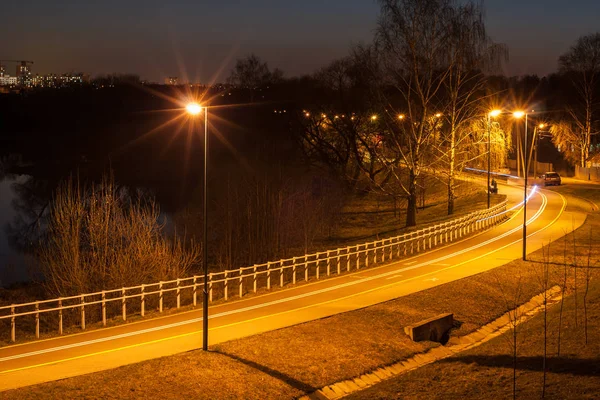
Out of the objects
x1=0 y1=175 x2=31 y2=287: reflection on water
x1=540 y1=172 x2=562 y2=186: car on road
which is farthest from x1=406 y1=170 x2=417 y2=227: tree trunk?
x1=540 y1=172 x2=562 y2=186: car on road

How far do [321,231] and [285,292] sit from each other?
77.6 feet

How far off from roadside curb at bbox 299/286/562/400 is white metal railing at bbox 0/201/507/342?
719 cm

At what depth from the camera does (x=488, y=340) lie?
18.1m

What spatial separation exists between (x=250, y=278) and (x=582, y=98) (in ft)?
164

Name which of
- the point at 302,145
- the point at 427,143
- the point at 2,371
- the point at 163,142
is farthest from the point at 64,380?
the point at 163,142

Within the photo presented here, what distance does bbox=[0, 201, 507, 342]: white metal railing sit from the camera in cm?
2055

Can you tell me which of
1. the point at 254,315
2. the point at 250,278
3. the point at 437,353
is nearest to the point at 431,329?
the point at 437,353

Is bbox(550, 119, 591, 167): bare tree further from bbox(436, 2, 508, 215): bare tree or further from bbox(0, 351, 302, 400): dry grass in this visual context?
bbox(0, 351, 302, 400): dry grass

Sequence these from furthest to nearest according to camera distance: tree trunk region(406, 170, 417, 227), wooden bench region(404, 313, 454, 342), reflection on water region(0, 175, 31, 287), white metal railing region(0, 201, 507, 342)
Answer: tree trunk region(406, 170, 417, 227), reflection on water region(0, 175, 31, 287), white metal railing region(0, 201, 507, 342), wooden bench region(404, 313, 454, 342)

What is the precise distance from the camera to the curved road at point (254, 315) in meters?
14.9

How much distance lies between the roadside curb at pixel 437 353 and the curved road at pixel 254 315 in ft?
11.5

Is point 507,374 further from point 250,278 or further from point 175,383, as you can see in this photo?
point 250,278

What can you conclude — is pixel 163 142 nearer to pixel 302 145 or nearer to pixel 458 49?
pixel 302 145

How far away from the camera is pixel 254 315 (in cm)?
1972
